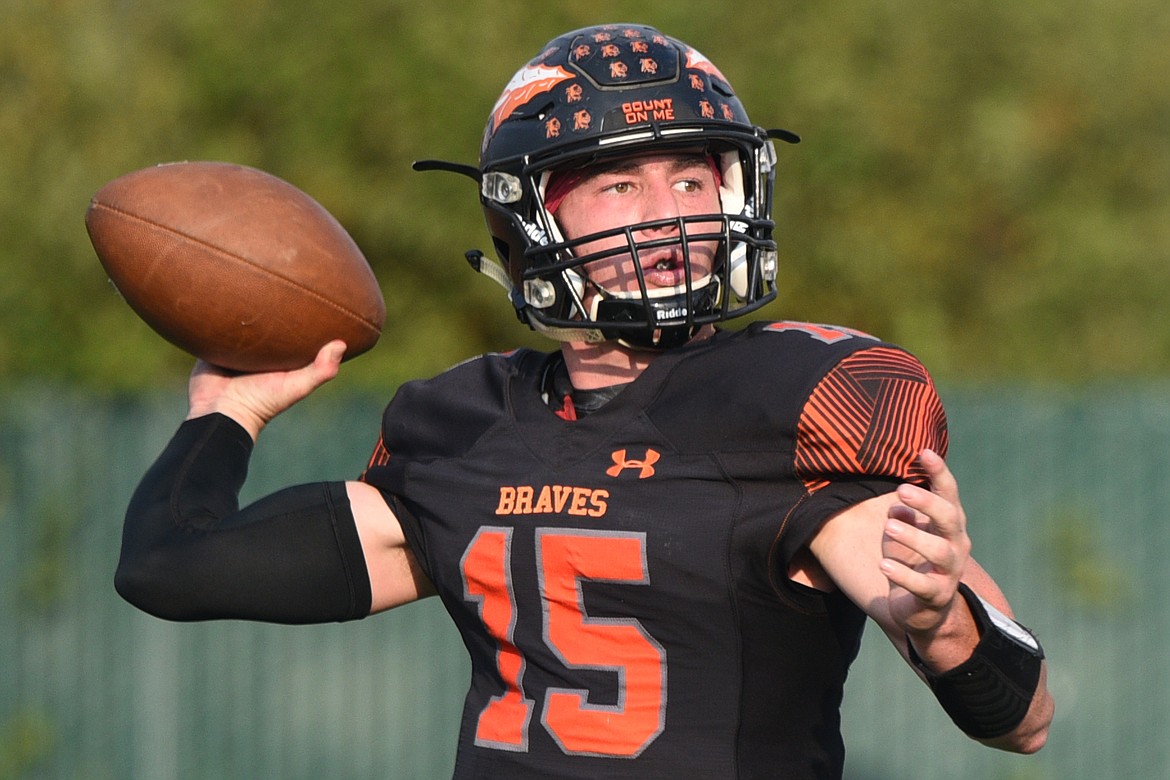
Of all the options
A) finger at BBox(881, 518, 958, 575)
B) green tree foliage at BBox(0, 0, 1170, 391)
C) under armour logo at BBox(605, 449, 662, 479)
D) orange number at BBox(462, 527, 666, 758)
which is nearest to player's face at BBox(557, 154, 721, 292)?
under armour logo at BBox(605, 449, 662, 479)

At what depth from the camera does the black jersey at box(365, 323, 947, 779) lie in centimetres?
212

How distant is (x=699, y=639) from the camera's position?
2.16m

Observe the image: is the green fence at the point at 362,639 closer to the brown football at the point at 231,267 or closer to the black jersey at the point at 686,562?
the brown football at the point at 231,267

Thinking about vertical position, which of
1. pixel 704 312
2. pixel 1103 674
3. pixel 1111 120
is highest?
pixel 1111 120

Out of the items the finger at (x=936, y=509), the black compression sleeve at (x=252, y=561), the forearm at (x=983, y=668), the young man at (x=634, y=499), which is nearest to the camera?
the finger at (x=936, y=509)

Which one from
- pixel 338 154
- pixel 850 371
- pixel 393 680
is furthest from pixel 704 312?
pixel 338 154

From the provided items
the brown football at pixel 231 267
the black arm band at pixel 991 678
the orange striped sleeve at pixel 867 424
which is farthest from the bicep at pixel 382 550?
the black arm band at pixel 991 678

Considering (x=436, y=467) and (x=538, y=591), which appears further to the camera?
(x=436, y=467)

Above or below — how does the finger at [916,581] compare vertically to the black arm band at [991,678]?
above

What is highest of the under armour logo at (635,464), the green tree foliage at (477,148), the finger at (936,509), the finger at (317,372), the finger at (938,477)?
the green tree foliage at (477,148)

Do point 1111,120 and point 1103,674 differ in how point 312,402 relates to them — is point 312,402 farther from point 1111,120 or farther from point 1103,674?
point 1111,120

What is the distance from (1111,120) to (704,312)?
757 cm

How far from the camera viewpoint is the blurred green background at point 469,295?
584cm

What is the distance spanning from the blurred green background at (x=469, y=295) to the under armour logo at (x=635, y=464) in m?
3.73
